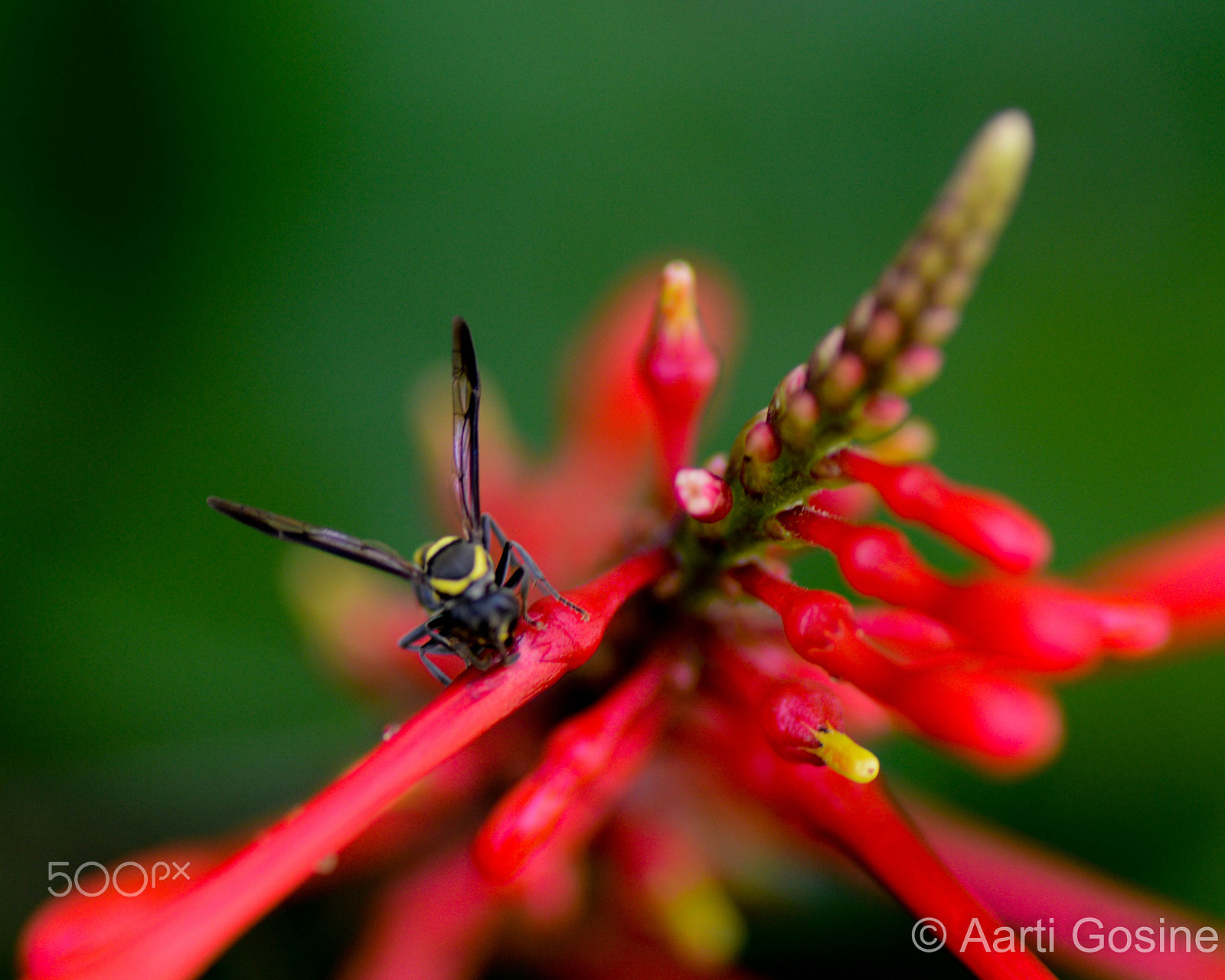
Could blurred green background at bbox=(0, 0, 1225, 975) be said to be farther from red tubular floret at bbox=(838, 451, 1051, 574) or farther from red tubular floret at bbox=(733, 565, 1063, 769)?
red tubular floret at bbox=(838, 451, 1051, 574)

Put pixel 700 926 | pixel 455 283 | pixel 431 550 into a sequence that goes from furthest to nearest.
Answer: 1. pixel 455 283
2. pixel 700 926
3. pixel 431 550

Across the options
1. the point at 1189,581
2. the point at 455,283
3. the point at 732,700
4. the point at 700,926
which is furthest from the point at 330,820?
the point at 455,283

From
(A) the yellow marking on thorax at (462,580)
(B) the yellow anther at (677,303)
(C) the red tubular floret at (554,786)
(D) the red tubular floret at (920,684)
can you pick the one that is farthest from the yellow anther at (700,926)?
(B) the yellow anther at (677,303)

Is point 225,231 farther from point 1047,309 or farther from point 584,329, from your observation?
point 1047,309

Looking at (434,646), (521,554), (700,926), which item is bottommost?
(700,926)

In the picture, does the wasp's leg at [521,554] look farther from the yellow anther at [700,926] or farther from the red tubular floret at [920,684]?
the yellow anther at [700,926]

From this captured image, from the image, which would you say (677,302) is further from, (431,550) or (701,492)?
(431,550)
